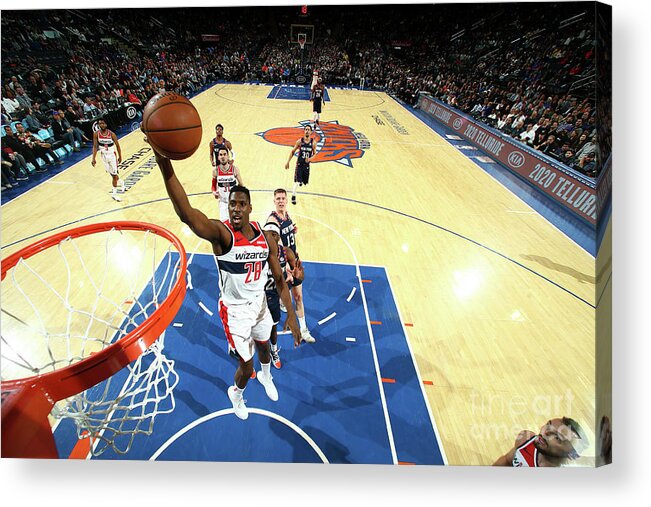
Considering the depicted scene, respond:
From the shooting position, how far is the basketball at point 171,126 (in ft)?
7.27

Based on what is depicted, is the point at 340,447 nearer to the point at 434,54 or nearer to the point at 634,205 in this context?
the point at 634,205

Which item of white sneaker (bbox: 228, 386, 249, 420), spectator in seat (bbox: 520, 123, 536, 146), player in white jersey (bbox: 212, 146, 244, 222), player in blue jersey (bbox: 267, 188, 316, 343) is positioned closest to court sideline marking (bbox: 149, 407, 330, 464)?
white sneaker (bbox: 228, 386, 249, 420)

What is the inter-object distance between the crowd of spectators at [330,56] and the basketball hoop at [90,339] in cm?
262

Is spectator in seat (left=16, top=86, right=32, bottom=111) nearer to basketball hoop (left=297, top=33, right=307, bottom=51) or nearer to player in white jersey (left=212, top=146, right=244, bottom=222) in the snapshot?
player in white jersey (left=212, top=146, right=244, bottom=222)

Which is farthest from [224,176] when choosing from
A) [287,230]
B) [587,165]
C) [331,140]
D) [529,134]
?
[529,134]

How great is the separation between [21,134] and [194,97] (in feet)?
17.8

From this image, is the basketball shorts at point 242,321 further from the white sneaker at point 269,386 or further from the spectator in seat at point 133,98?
the spectator in seat at point 133,98

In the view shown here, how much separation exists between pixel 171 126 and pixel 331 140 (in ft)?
28.6

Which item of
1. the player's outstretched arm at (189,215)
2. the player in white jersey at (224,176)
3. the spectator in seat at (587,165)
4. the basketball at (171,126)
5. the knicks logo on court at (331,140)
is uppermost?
the basketball at (171,126)

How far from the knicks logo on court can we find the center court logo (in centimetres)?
345

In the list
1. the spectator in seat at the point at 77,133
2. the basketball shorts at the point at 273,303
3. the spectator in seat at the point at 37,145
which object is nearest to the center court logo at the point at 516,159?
the basketball shorts at the point at 273,303

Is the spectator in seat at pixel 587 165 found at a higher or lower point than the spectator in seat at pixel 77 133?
higher

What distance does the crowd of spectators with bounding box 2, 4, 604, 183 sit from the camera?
4527 millimetres

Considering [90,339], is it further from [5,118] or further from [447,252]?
[447,252]
